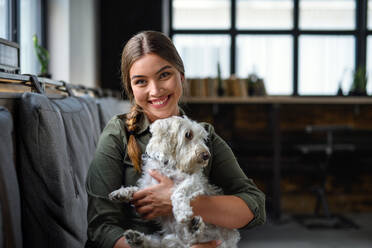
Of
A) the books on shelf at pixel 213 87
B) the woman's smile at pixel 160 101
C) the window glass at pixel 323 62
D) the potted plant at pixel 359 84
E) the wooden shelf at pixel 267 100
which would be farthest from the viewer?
the window glass at pixel 323 62

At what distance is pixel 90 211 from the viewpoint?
1108 mm

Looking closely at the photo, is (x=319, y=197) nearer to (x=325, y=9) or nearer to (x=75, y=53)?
(x=325, y=9)

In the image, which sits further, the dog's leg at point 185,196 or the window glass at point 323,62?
the window glass at point 323,62

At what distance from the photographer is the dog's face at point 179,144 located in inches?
44.5

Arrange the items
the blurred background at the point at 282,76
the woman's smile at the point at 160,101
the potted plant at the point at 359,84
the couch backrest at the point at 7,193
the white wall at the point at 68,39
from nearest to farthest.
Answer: the couch backrest at the point at 7,193 → the woman's smile at the point at 160,101 → the white wall at the point at 68,39 → the blurred background at the point at 282,76 → the potted plant at the point at 359,84

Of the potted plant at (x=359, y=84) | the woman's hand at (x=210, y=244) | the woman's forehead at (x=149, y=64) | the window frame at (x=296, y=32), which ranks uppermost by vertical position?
the window frame at (x=296, y=32)

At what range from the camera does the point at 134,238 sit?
3.39 feet

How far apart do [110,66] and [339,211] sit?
3319 millimetres

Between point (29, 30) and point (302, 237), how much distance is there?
3043mm

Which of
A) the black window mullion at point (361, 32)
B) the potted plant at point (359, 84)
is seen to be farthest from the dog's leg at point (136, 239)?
the black window mullion at point (361, 32)

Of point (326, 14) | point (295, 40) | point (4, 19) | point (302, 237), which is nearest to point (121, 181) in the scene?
point (4, 19)

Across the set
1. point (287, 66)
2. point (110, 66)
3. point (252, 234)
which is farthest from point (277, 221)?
point (110, 66)

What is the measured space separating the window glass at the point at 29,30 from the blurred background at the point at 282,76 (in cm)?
110

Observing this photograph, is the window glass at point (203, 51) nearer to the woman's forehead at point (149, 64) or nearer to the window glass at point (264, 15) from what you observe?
the window glass at point (264, 15)
